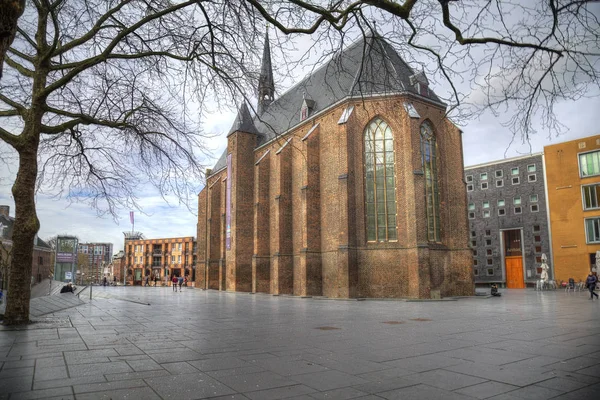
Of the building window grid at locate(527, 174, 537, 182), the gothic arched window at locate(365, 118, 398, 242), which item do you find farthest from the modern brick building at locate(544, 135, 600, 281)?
the gothic arched window at locate(365, 118, 398, 242)

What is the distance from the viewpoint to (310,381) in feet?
16.0

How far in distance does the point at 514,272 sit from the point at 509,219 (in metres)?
6.08

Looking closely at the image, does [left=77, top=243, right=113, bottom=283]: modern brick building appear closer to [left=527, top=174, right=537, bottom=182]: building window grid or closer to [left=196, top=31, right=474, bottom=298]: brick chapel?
[left=196, top=31, right=474, bottom=298]: brick chapel

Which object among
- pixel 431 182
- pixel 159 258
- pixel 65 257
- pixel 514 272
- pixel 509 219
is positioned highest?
pixel 431 182

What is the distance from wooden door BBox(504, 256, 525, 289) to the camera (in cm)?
4594

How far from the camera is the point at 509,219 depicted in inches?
1885

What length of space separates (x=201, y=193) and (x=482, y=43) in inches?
1657

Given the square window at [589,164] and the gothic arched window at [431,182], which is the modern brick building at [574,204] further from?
the gothic arched window at [431,182]

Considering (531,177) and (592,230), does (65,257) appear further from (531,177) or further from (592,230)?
(531,177)

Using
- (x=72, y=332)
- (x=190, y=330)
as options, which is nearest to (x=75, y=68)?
(x=72, y=332)

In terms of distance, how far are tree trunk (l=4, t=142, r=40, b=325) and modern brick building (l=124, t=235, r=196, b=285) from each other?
80616mm

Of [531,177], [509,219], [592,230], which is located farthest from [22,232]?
[509,219]

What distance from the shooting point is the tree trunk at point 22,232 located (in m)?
10.0

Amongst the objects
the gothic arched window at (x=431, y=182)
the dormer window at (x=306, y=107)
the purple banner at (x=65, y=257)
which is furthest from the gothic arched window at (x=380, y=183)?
the purple banner at (x=65, y=257)
